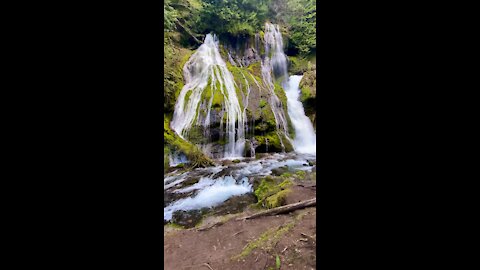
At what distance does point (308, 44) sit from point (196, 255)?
10.1 m

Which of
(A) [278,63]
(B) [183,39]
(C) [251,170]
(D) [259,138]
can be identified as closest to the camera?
(C) [251,170]

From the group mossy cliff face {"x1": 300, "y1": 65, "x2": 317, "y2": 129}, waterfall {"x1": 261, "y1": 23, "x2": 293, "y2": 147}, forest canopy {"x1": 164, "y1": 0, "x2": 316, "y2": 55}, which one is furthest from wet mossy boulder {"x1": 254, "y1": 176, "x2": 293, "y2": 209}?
forest canopy {"x1": 164, "y1": 0, "x2": 316, "y2": 55}

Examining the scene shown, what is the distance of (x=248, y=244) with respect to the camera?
4047 millimetres

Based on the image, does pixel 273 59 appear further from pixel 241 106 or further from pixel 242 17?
pixel 241 106

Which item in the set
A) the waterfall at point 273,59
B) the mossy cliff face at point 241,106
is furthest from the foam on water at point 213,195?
the waterfall at point 273,59

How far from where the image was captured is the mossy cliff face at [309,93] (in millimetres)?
9368

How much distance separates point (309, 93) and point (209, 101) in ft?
13.4

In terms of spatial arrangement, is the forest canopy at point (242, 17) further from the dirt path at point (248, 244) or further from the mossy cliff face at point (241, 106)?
the dirt path at point (248, 244)
